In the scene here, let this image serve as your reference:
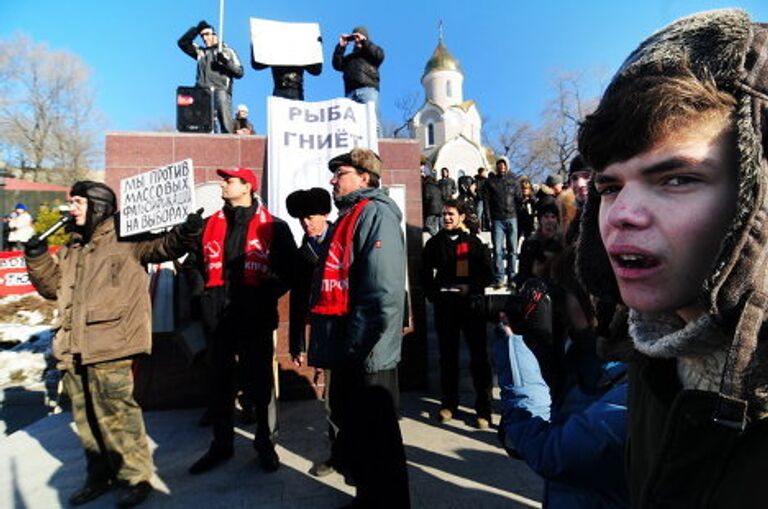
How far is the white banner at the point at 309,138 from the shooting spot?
4.99 m

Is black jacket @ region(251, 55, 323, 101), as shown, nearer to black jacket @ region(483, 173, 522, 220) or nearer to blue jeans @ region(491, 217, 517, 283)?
black jacket @ region(483, 173, 522, 220)

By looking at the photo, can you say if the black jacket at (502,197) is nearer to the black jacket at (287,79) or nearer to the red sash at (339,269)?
the black jacket at (287,79)

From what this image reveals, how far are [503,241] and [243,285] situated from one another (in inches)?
243

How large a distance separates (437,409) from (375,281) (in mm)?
2683

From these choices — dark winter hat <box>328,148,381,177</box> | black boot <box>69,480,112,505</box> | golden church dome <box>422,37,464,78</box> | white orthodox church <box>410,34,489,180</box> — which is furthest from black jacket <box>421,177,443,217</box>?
golden church dome <box>422,37,464,78</box>

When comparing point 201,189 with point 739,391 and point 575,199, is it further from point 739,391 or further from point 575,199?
point 739,391

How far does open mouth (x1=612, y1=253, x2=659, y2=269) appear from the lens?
2.18ft

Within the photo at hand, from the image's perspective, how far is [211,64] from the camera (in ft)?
22.2

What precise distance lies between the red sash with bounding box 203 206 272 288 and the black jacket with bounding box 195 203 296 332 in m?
0.03

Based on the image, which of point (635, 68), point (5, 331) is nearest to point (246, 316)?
point (635, 68)

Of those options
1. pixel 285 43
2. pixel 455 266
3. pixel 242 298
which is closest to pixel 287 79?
pixel 285 43

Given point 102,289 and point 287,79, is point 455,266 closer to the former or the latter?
point 102,289

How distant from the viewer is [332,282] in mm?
2658

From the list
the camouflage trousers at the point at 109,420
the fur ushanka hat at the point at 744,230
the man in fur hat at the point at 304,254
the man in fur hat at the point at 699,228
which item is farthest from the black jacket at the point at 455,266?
the fur ushanka hat at the point at 744,230
